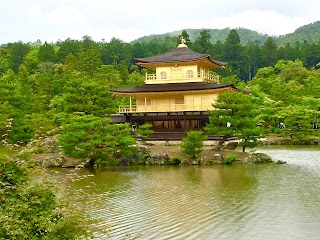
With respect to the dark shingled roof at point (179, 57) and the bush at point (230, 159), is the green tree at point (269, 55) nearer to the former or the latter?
the dark shingled roof at point (179, 57)

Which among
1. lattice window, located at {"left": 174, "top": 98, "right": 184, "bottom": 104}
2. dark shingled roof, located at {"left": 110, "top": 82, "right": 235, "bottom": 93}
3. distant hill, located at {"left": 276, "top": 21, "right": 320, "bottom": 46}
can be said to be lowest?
lattice window, located at {"left": 174, "top": 98, "right": 184, "bottom": 104}

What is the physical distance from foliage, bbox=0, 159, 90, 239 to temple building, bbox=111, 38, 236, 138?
2433 centimetres

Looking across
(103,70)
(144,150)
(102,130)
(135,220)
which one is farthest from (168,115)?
(103,70)

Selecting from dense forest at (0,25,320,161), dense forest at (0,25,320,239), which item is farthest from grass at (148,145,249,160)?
dense forest at (0,25,320,161)

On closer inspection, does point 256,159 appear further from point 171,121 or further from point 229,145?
point 171,121

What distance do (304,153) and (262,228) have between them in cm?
1904

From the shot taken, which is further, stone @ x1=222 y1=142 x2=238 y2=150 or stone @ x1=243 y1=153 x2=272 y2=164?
stone @ x1=222 y1=142 x2=238 y2=150

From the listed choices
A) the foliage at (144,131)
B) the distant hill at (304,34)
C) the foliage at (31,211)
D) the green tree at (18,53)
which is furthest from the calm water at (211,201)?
the distant hill at (304,34)

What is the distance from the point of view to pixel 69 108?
27.4m

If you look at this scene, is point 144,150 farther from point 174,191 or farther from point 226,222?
point 226,222

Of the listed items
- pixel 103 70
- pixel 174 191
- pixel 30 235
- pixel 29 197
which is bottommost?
pixel 174 191

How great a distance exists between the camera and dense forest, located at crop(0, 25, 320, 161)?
2625cm

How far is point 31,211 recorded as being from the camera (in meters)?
5.67

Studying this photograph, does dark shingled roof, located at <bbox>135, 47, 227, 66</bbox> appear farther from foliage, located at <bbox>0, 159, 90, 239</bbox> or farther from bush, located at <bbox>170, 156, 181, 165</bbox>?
foliage, located at <bbox>0, 159, 90, 239</bbox>
